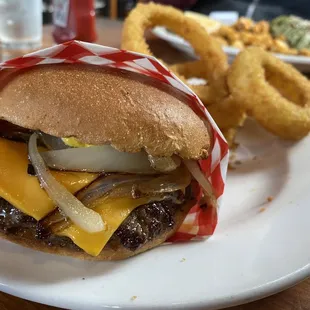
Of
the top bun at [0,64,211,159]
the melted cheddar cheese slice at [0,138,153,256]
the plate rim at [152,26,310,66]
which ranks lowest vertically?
the plate rim at [152,26,310,66]

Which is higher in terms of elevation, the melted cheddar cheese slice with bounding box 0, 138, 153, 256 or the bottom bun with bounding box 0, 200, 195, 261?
the melted cheddar cheese slice with bounding box 0, 138, 153, 256

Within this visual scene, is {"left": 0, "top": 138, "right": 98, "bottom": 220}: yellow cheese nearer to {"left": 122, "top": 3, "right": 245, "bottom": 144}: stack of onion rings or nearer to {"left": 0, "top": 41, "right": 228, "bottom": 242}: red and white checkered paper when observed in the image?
{"left": 0, "top": 41, "right": 228, "bottom": 242}: red and white checkered paper

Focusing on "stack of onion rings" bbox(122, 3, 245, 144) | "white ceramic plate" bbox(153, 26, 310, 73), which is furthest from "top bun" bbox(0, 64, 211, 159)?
"white ceramic plate" bbox(153, 26, 310, 73)

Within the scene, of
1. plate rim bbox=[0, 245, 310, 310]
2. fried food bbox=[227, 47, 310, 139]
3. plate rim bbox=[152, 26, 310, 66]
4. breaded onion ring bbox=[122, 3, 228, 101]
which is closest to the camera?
plate rim bbox=[0, 245, 310, 310]

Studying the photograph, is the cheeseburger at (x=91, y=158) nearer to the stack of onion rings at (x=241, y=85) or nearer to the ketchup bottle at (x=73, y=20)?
the stack of onion rings at (x=241, y=85)

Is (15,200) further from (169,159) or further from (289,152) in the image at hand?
(289,152)

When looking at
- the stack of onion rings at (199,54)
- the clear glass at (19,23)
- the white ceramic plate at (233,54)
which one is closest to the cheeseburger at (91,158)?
the stack of onion rings at (199,54)
